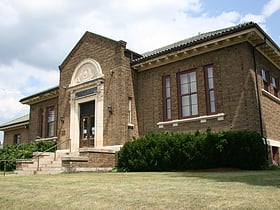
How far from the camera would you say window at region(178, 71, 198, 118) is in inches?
637

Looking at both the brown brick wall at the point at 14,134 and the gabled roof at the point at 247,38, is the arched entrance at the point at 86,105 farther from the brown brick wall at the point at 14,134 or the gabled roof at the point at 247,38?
the brown brick wall at the point at 14,134

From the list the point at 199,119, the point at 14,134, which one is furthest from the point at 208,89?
the point at 14,134

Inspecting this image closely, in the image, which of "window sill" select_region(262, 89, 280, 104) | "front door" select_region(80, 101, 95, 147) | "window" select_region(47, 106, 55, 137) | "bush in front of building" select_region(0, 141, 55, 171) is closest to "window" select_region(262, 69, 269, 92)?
"window sill" select_region(262, 89, 280, 104)

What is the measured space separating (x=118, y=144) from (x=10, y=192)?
1007cm

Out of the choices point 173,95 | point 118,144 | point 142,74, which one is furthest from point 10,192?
point 142,74

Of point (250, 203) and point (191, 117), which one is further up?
point (191, 117)

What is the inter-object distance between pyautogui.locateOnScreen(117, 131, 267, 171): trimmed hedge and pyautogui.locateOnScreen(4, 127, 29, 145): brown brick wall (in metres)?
17.8

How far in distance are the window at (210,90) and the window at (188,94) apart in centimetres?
66

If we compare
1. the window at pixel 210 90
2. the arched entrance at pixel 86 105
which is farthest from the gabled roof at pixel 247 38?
the arched entrance at pixel 86 105

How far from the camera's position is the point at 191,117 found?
52.7ft

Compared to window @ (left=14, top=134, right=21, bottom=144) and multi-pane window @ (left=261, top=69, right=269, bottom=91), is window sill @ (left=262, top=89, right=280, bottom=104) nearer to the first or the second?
multi-pane window @ (left=261, top=69, right=269, bottom=91)

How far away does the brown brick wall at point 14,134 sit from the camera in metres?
30.1

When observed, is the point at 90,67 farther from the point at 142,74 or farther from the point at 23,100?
the point at 23,100

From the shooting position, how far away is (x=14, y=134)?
31.9 m
